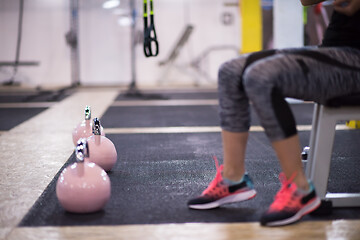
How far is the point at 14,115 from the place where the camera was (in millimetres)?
4543

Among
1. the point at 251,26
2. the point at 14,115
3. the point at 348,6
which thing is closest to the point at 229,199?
the point at 348,6

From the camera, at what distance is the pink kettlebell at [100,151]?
2141 millimetres

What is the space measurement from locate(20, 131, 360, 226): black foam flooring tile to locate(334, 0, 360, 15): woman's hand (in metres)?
0.65

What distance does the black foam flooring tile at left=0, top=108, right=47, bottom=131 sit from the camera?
3934mm

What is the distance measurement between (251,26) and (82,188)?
550cm

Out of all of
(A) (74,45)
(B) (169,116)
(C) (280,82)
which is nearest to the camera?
(C) (280,82)

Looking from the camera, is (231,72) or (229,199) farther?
(229,199)

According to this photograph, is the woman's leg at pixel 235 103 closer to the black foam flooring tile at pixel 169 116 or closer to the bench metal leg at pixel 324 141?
the bench metal leg at pixel 324 141

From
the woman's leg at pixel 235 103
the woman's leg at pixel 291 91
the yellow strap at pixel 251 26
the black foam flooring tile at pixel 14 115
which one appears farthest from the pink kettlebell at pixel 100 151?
the yellow strap at pixel 251 26

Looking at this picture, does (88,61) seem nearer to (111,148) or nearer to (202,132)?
(202,132)

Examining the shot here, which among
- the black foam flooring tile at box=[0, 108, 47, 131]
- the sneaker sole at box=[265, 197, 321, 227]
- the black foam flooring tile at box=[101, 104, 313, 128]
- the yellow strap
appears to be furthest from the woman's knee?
the yellow strap

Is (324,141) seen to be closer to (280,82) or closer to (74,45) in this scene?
(280,82)

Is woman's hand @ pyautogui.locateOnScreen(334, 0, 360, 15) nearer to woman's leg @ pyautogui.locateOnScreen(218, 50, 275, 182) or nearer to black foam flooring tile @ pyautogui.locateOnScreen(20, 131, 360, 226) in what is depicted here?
woman's leg @ pyautogui.locateOnScreen(218, 50, 275, 182)

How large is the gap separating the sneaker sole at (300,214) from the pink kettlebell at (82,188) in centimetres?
54
